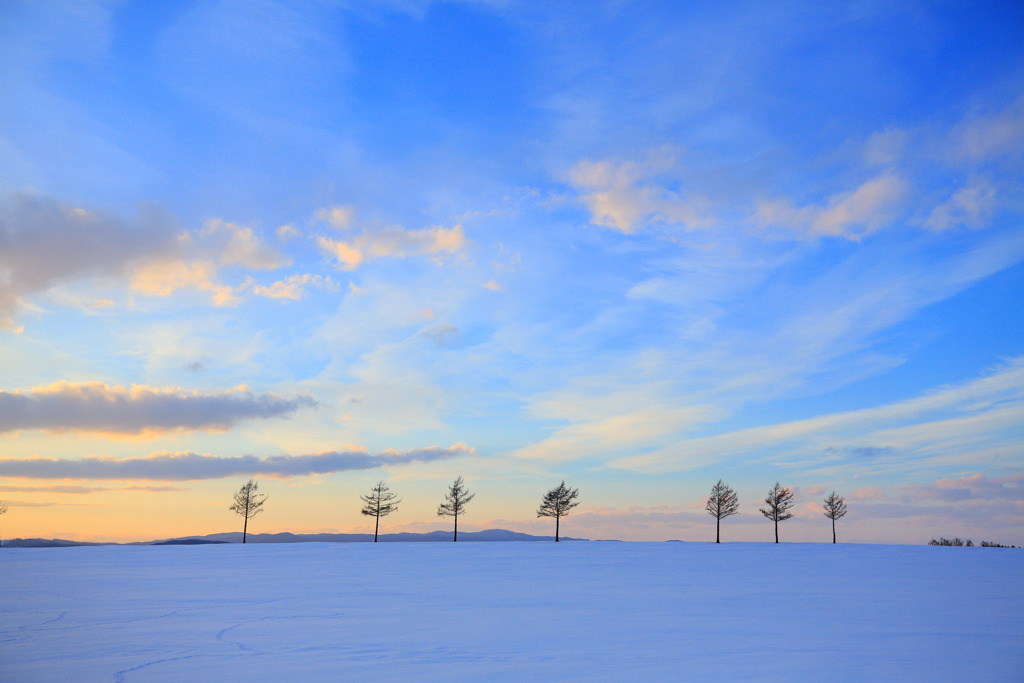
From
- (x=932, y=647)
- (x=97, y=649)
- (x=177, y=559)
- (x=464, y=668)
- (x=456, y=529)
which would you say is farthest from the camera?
(x=456, y=529)

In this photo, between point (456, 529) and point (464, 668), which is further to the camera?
point (456, 529)

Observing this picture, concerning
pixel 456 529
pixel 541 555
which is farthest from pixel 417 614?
pixel 456 529

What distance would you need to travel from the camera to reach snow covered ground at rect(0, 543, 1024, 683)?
36.1ft

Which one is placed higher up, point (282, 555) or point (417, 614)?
point (417, 614)

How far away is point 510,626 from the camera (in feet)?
51.4

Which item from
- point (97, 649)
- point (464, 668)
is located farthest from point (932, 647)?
point (97, 649)

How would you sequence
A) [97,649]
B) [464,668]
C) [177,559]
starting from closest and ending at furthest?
1. [464,668]
2. [97,649]
3. [177,559]

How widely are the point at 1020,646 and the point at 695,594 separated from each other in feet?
35.1

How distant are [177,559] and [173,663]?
117 ft

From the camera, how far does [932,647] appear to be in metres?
13.1

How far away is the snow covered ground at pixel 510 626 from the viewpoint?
36.1ft

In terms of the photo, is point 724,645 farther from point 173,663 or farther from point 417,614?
point 173,663

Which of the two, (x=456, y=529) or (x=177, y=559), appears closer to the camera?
(x=177, y=559)

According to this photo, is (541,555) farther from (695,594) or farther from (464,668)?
(464,668)
